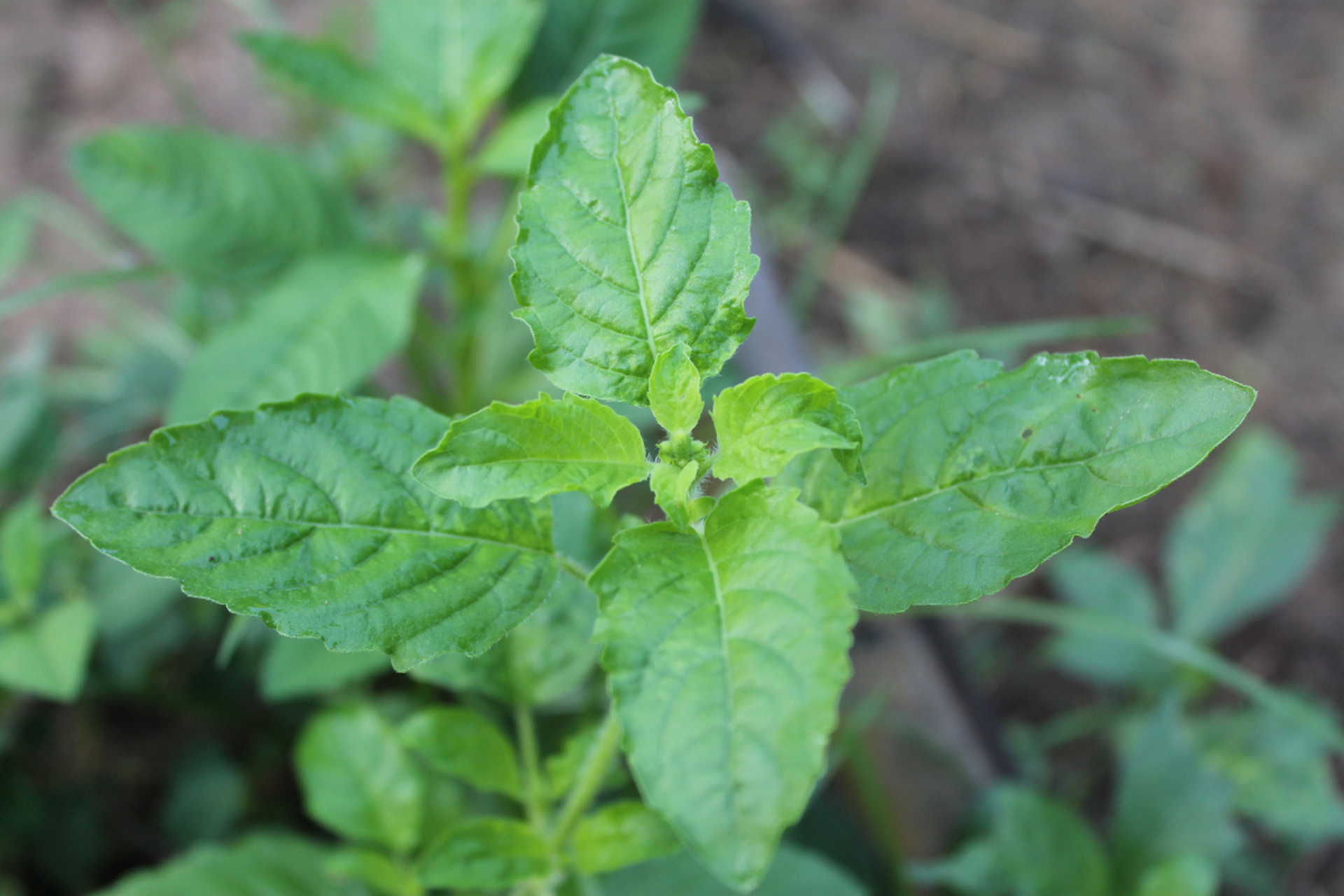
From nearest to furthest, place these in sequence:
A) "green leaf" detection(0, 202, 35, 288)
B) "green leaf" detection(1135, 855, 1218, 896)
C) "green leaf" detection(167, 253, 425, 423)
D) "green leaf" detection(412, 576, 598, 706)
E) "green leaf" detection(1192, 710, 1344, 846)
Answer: "green leaf" detection(412, 576, 598, 706) < "green leaf" detection(167, 253, 425, 423) < "green leaf" detection(1135, 855, 1218, 896) < "green leaf" detection(0, 202, 35, 288) < "green leaf" detection(1192, 710, 1344, 846)

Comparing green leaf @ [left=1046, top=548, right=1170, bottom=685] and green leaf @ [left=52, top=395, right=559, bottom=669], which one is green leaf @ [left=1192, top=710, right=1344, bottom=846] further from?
green leaf @ [left=52, top=395, right=559, bottom=669]

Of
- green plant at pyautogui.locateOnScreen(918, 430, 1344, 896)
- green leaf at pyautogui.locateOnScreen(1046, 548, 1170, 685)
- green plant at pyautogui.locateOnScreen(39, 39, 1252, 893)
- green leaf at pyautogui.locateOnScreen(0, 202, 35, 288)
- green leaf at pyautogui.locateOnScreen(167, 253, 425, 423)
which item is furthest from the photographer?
green leaf at pyautogui.locateOnScreen(1046, 548, 1170, 685)

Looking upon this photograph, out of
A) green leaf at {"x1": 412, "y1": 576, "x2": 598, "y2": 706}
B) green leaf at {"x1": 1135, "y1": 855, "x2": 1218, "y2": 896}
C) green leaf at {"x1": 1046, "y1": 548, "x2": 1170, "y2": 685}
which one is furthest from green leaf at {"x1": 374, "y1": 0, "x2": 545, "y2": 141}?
green leaf at {"x1": 1135, "y1": 855, "x2": 1218, "y2": 896}

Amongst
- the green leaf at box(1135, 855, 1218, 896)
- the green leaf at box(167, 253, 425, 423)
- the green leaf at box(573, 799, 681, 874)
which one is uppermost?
the green leaf at box(167, 253, 425, 423)

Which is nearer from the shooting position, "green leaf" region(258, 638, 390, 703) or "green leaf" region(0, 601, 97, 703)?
"green leaf" region(0, 601, 97, 703)

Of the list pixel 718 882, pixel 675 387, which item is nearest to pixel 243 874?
pixel 718 882

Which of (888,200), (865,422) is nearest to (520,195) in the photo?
(865,422)

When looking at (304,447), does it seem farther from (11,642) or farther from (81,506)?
(11,642)
